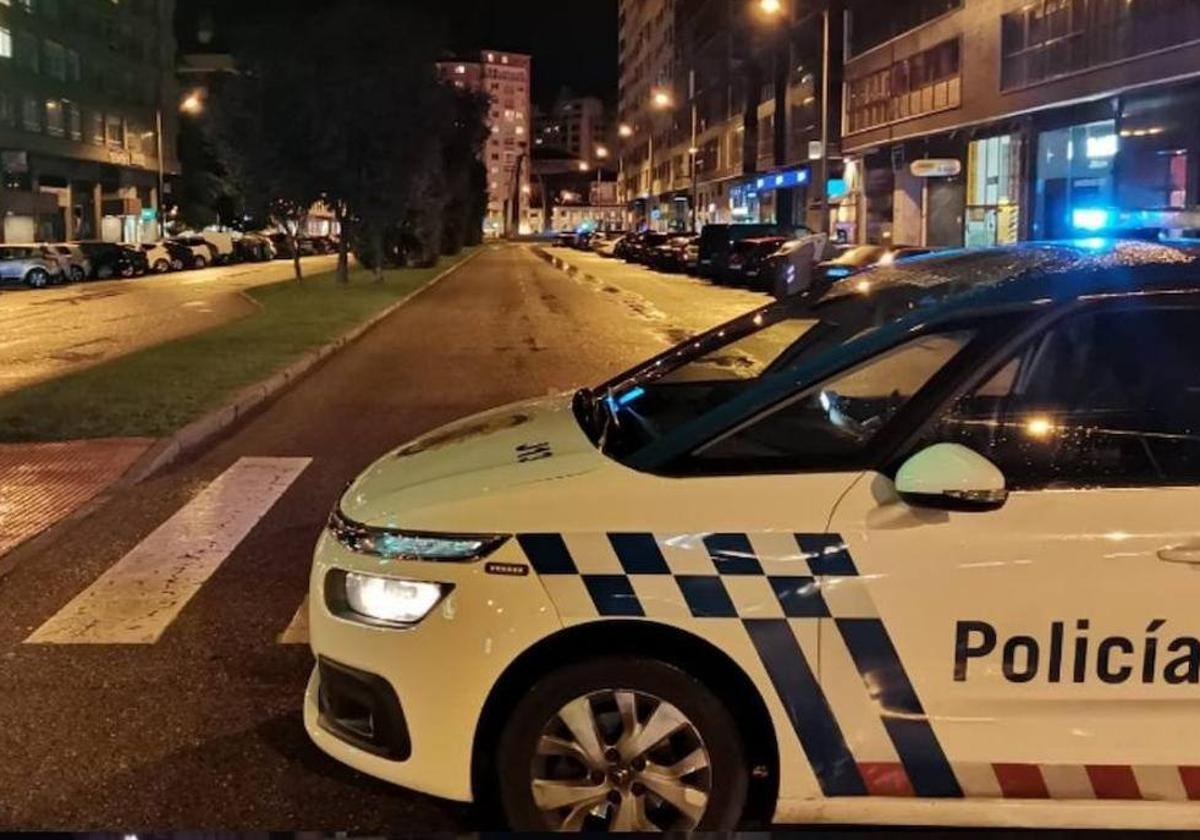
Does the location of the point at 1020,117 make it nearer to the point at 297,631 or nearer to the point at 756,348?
the point at 756,348

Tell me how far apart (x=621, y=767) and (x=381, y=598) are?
848 millimetres

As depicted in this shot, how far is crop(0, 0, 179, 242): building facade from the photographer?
65562 millimetres

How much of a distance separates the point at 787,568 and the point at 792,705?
1.26ft

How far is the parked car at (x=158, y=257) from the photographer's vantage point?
2189 inches

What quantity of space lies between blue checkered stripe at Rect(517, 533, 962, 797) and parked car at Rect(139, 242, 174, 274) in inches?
2197

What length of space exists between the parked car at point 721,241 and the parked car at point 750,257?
508mm

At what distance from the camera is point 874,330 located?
3824mm

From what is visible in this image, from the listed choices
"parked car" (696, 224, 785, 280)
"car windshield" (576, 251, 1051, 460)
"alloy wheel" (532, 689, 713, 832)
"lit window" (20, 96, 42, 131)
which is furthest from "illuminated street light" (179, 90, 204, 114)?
"alloy wheel" (532, 689, 713, 832)

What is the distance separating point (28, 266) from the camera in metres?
44.4

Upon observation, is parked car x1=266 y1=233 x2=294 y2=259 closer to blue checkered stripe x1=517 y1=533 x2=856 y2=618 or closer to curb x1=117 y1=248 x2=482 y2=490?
curb x1=117 y1=248 x2=482 y2=490

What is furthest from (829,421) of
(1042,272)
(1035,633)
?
(1035,633)

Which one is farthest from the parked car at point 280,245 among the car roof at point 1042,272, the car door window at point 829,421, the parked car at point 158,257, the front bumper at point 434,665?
the front bumper at point 434,665

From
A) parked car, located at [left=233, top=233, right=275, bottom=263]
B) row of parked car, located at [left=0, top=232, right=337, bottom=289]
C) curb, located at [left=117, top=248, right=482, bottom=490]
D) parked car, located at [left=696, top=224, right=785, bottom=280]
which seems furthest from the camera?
parked car, located at [left=233, top=233, right=275, bottom=263]

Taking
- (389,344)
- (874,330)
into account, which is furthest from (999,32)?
(874,330)
